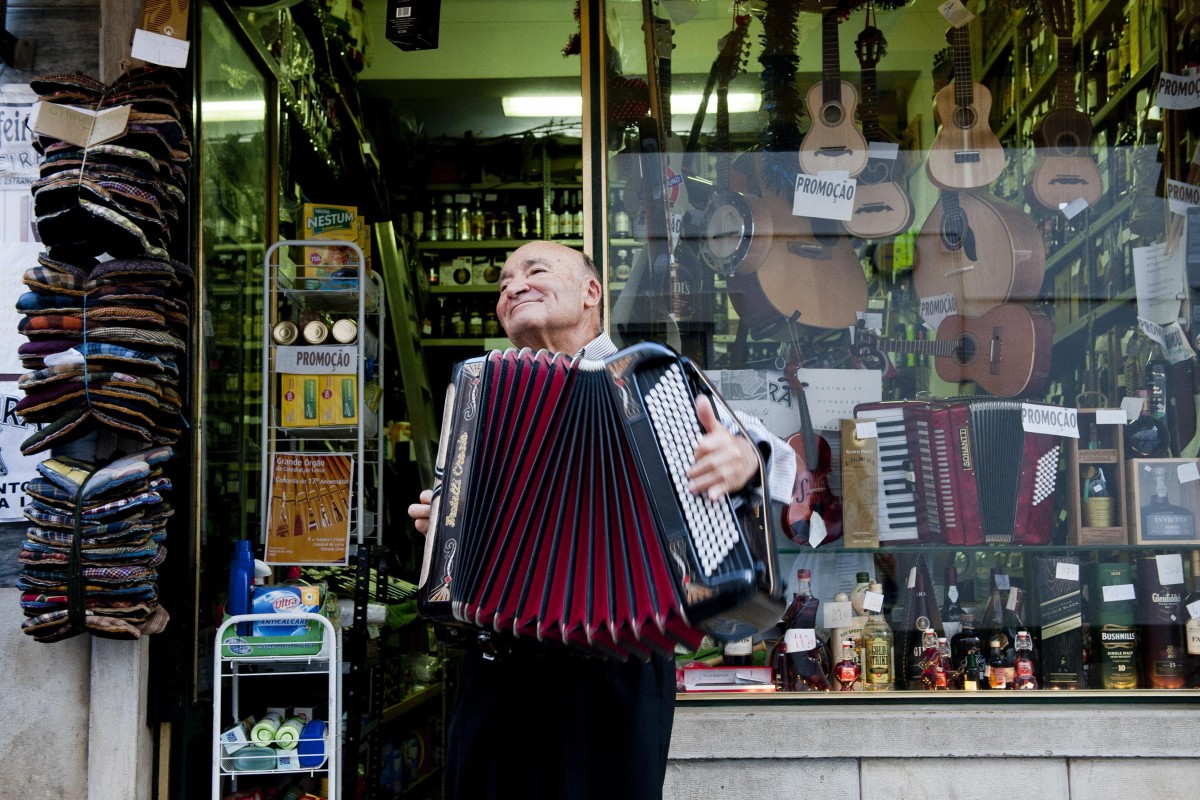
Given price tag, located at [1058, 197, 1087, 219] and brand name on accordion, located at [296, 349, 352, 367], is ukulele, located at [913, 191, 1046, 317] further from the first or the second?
brand name on accordion, located at [296, 349, 352, 367]

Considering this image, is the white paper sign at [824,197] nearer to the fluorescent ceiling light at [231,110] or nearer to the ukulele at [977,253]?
the ukulele at [977,253]

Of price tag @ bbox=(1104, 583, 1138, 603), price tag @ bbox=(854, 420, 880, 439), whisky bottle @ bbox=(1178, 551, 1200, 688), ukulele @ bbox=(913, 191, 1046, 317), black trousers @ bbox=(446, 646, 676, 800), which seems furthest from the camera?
ukulele @ bbox=(913, 191, 1046, 317)

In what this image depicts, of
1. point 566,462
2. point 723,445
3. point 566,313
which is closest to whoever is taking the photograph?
point 723,445

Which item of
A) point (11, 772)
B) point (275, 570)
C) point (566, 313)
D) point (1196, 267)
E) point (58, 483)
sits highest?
point (1196, 267)

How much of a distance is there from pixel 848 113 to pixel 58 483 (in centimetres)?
272

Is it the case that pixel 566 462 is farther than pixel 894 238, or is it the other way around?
pixel 894 238

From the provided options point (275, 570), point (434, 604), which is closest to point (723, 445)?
→ point (434, 604)

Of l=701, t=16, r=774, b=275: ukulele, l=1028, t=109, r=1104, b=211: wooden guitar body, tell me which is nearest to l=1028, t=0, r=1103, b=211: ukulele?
l=1028, t=109, r=1104, b=211: wooden guitar body

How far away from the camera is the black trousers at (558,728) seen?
2.33m

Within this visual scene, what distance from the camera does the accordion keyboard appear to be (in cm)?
198

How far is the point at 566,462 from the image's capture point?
6.99 ft

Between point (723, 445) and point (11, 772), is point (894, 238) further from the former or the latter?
point (11, 772)

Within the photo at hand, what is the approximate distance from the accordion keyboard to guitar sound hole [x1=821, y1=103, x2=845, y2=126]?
2228mm

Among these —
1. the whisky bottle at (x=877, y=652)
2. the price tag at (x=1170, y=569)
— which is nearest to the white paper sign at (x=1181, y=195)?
the price tag at (x=1170, y=569)
